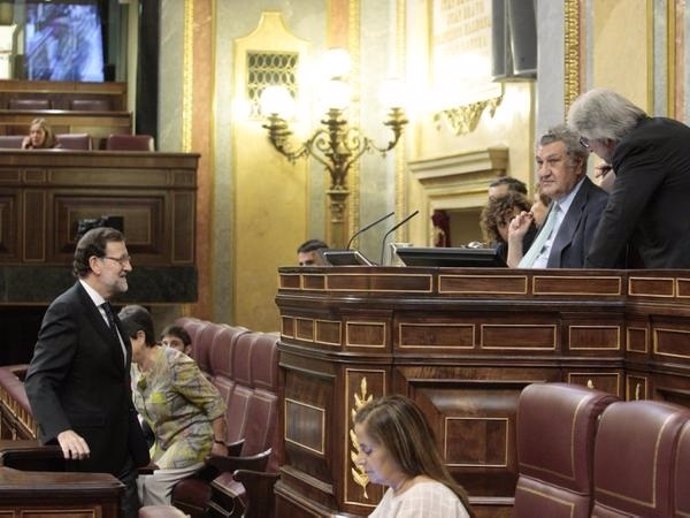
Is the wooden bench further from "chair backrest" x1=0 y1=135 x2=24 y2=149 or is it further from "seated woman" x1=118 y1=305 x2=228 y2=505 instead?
"chair backrest" x1=0 y1=135 x2=24 y2=149

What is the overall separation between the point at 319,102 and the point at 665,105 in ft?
18.6

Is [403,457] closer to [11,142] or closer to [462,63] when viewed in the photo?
[462,63]

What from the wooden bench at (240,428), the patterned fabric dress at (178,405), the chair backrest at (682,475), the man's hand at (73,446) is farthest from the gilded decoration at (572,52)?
the chair backrest at (682,475)

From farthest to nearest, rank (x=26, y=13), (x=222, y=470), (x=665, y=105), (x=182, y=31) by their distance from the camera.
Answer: (x=26, y=13) → (x=182, y=31) → (x=665, y=105) → (x=222, y=470)

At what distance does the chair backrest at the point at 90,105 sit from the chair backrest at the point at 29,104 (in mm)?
256

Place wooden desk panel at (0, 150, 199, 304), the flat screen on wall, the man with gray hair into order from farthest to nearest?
the flat screen on wall, wooden desk panel at (0, 150, 199, 304), the man with gray hair

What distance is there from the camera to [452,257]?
4746mm

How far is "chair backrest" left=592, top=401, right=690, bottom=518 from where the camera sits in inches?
116

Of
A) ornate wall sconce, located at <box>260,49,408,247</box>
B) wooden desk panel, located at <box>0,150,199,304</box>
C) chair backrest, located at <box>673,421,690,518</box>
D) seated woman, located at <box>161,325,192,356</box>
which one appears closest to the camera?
chair backrest, located at <box>673,421,690,518</box>

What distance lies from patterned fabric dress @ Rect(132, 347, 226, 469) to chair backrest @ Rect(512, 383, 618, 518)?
2.84 meters

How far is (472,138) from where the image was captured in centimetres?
1041

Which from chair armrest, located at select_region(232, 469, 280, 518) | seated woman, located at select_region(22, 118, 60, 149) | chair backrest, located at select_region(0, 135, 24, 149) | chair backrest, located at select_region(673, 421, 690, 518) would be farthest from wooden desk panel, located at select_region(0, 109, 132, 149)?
chair backrest, located at select_region(673, 421, 690, 518)

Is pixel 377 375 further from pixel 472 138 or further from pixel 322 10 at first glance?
pixel 322 10

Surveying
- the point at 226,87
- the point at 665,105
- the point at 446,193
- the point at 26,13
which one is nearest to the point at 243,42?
the point at 226,87
